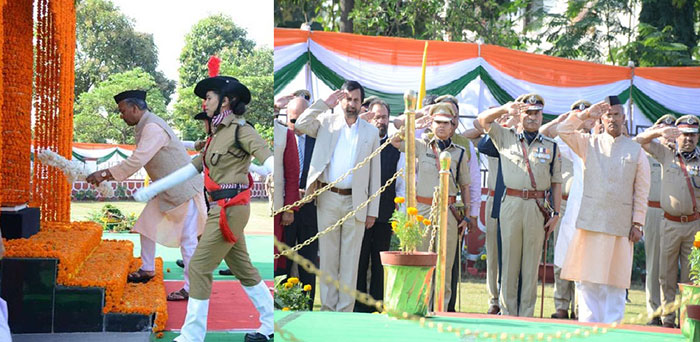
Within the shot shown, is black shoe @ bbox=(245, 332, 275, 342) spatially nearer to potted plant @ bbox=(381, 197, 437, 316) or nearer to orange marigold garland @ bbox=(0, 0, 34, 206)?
→ potted plant @ bbox=(381, 197, 437, 316)

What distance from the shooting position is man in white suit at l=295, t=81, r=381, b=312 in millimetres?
6859

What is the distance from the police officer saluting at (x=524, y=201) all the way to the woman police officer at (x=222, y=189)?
286 centimetres

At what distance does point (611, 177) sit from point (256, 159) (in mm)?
2917

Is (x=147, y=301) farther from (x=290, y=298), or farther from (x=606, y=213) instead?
(x=606, y=213)

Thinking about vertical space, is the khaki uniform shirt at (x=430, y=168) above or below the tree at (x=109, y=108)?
below

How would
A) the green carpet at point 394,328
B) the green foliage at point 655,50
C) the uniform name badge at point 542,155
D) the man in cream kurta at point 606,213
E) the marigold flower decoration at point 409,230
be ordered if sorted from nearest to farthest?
1. the green carpet at point 394,328
2. the marigold flower decoration at point 409,230
3. the man in cream kurta at point 606,213
4. the uniform name badge at point 542,155
5. the green foliage at point 655,50

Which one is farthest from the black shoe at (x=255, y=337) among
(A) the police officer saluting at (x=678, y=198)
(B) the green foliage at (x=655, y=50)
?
(B) the green foliage at (x=655, y=50)

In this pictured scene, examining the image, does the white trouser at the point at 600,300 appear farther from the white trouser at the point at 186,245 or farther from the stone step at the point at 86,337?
the stone step at the point at 86,337

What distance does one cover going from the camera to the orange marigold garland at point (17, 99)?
6449 millimetres

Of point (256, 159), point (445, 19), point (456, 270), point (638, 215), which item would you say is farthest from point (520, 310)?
point (445, 19)

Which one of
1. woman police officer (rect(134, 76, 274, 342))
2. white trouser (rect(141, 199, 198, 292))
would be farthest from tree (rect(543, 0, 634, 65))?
woman police officer (rect(134, 76, 274, 342))

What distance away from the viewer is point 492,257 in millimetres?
8094

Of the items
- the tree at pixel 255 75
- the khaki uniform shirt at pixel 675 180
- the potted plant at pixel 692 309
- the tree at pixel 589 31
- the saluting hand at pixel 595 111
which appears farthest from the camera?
the tree at pixel 589 31

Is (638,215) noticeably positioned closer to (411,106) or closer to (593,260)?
(593,260)
